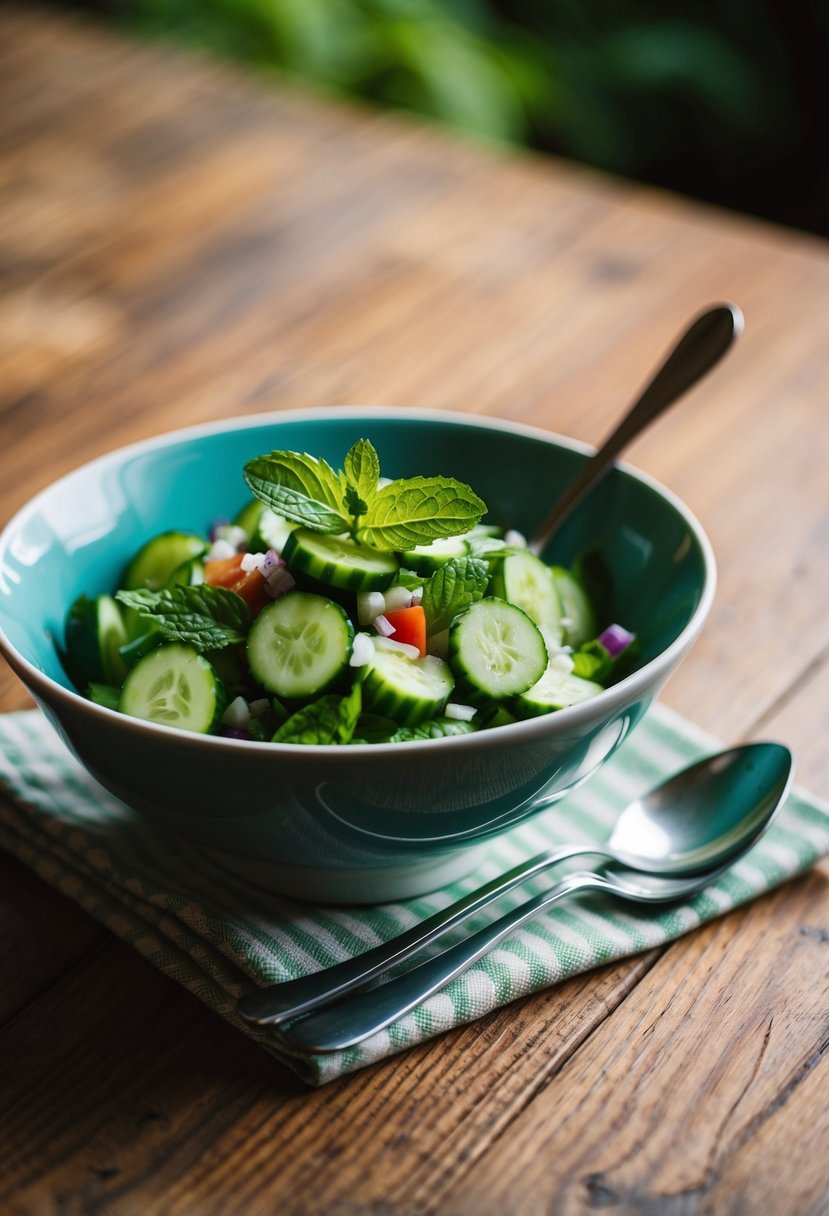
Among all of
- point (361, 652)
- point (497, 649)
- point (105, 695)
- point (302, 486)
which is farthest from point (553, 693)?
point (105, 695)

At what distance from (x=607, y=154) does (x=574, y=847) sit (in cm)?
404

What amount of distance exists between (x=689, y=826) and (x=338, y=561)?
1.32 feet

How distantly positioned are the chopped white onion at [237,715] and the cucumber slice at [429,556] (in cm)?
19

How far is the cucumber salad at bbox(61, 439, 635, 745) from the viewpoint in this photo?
979 millimetres

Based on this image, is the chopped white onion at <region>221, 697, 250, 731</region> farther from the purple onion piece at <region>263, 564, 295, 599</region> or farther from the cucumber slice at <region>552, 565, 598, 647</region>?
the cucumber slice at <region>552, 565, 598, 647</region>

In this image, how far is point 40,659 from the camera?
1078mm

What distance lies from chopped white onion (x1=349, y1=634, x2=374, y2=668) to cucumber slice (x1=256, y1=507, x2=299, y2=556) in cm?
17

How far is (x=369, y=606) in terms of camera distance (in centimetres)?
104

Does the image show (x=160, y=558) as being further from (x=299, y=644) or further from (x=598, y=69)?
(x=598, y=69)

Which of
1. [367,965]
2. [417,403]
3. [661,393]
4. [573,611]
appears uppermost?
[661,393]

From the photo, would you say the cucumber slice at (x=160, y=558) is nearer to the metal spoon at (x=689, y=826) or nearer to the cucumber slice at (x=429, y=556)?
the cucumber slice at (x=429, y=556)

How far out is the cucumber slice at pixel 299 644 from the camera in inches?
38.4

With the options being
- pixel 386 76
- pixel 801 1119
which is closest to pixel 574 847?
pixel 801 1119

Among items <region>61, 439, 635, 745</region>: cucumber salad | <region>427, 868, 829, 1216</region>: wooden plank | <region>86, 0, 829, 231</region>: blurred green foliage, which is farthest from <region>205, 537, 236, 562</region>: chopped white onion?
<region>86, 0, 829, 231</region>: blurred green foliage
